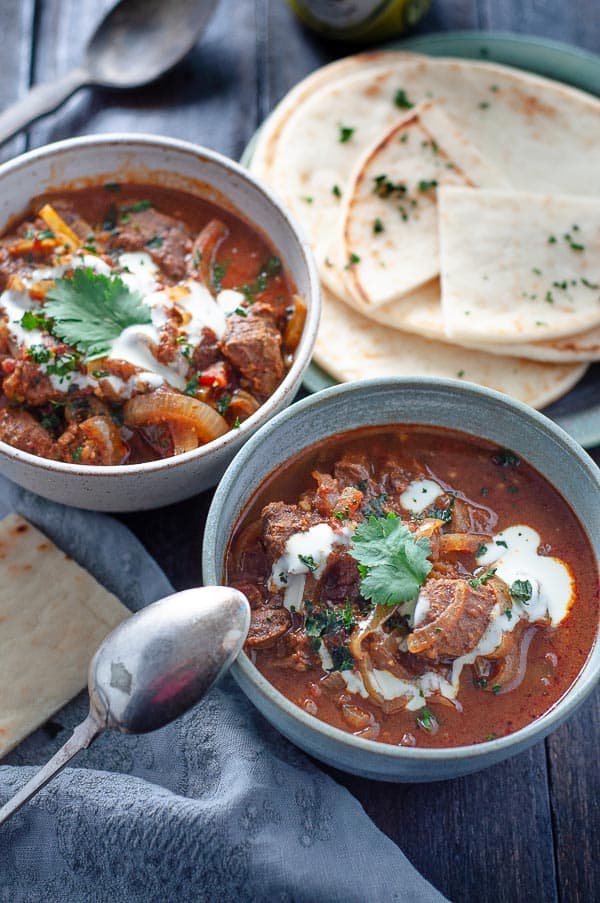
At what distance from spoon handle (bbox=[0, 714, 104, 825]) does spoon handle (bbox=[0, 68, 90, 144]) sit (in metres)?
2.58

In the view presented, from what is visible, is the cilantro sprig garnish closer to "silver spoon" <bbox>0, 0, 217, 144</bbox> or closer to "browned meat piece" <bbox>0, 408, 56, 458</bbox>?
"browned meat piece" <bbox>0, 408, 56, 458</bbox>

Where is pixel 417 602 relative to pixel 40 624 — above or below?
above

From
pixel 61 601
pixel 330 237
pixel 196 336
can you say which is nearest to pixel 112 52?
pixel 330 237

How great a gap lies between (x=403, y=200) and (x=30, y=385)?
5.80ft

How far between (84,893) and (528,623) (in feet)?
5.11

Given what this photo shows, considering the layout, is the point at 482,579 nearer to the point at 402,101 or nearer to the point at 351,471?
the point at 351,471

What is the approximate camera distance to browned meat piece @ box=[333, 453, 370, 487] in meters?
3.29

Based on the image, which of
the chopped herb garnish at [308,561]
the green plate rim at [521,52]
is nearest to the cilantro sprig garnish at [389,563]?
the chopped herb garnish at [308,561]

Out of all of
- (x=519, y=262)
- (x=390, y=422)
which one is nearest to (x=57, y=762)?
(x=390, y=422)

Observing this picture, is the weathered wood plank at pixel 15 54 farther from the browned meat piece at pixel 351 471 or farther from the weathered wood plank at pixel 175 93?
the browned meat piece at pixel 351 471

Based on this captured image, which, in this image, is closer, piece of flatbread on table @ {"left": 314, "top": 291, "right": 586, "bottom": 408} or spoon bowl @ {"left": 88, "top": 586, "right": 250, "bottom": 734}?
spoon bowl @ {"left": 88, "top": 586, "right": 250, "bottom": 734}

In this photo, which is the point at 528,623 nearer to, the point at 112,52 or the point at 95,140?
the point at 95,140

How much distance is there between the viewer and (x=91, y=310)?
11.0ft

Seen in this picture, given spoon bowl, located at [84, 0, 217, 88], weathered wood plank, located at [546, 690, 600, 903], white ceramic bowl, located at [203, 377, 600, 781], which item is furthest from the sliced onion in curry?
spoon bowl, located at [84, 0, 217, 88]
